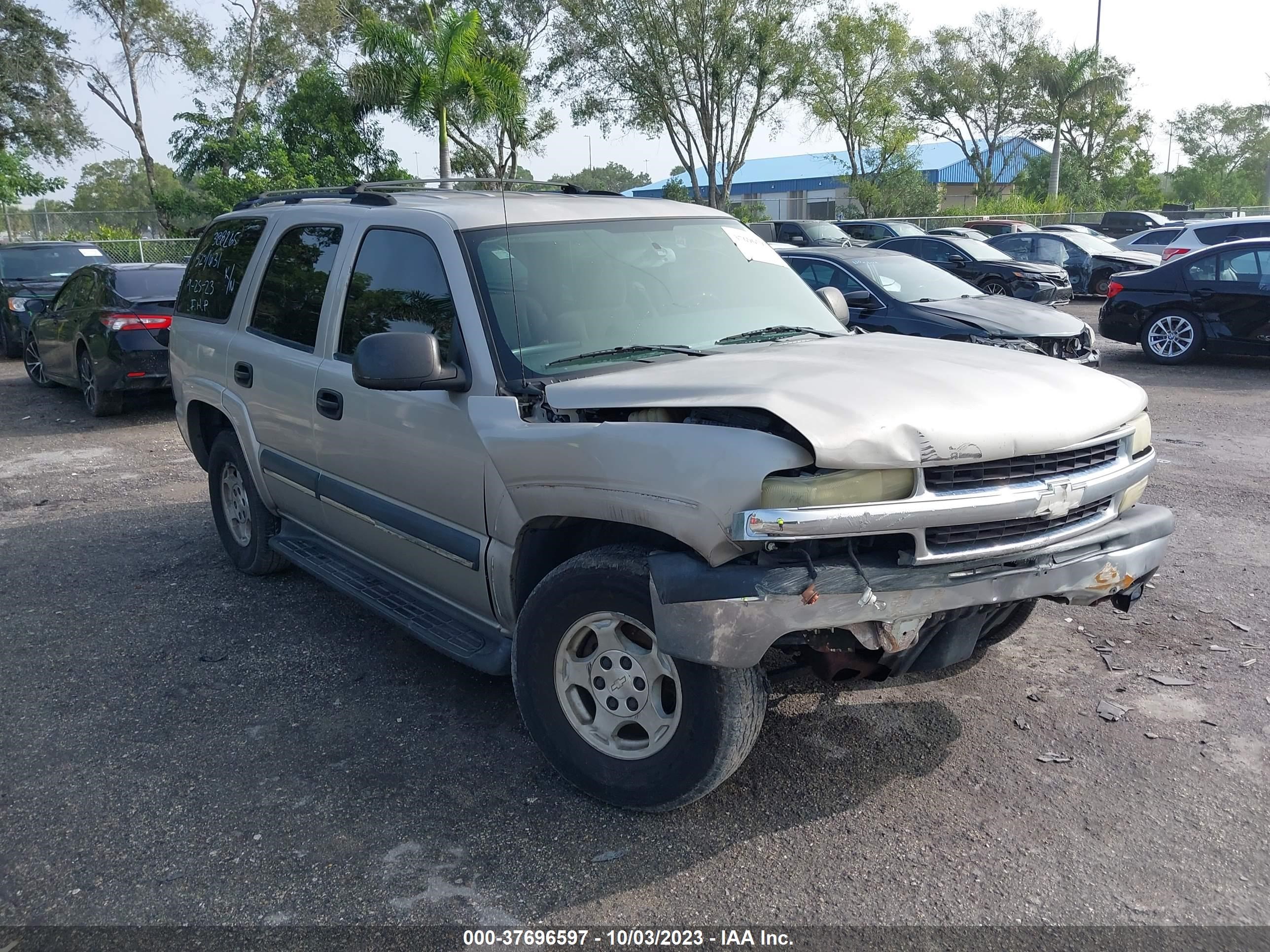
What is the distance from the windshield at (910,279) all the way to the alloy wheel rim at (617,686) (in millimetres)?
8034

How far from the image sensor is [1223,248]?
1247cm

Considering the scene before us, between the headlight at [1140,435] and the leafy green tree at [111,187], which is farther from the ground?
the leafy green tree at [111,187]

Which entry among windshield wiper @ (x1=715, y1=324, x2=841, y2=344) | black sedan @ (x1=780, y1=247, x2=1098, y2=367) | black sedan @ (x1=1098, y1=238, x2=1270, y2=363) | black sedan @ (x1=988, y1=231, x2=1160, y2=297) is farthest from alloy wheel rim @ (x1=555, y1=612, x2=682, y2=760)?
black sedan @ (x1=988, y1=231, x2=1160, y2=297)

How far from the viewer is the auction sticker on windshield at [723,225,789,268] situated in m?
4.64

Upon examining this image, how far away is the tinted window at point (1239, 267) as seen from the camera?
12.1 metres

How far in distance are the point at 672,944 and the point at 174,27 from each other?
151 feet

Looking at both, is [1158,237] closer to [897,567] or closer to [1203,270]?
[1203,270]

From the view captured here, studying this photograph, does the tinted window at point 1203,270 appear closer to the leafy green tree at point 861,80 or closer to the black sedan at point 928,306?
the black sedan at point 928,306

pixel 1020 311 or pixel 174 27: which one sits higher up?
pixel 174 27

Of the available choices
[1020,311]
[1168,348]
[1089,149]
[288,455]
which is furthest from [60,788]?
[1089,149]

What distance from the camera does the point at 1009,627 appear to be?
14.5ft

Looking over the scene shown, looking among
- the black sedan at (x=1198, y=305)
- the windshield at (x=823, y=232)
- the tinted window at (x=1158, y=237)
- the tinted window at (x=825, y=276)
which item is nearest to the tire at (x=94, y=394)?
the tinted window at (x=825, y=276)

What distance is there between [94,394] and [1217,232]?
17.5m

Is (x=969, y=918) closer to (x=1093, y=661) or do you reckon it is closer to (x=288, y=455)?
(x=1093, y=661)
